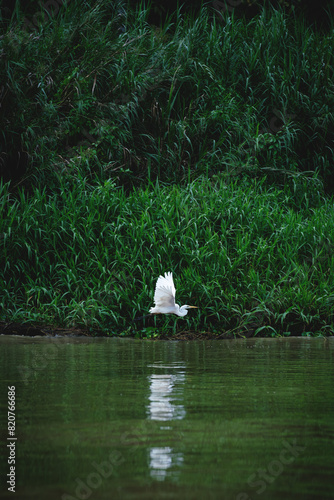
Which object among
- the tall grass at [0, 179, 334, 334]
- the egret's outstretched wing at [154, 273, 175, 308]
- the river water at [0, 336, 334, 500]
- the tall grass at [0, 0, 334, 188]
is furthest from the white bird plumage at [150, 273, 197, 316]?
the tall grass at [0, 0, 334, 188]

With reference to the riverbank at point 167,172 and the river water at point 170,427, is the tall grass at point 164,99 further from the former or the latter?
the river water at point 170,427

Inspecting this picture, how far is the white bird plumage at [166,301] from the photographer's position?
23.5 ft

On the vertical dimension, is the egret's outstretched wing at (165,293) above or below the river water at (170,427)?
above

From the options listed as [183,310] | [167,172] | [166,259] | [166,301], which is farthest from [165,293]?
[167,172]

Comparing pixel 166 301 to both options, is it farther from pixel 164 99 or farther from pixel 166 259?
pixel 164 99

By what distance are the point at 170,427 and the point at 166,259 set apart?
5.32 meters

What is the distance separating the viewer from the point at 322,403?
150 inches

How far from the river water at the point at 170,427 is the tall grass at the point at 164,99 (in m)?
5.74

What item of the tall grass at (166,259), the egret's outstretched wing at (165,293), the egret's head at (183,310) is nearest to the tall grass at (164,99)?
the tall grass at (166,259)

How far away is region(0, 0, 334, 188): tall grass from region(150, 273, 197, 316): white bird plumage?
3494 mm

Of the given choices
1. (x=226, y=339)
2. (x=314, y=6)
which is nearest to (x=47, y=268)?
(x=226, y=339)

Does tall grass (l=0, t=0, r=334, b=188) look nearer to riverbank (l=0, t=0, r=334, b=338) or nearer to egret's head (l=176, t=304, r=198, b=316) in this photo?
riverbank (l=0, t=0, r=334, b=338)

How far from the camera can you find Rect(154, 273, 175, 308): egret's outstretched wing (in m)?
7.17

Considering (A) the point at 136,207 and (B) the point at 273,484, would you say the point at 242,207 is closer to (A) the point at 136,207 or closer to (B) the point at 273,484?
(A) the point at 136,207
